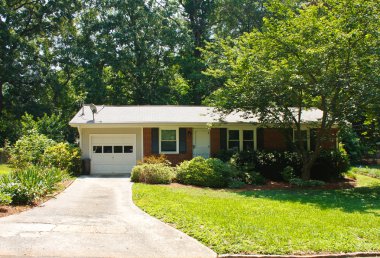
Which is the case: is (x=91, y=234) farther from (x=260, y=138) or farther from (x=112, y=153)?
(x=260, y=138)

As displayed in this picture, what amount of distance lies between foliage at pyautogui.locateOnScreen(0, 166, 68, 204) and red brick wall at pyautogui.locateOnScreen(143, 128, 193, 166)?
6964 millimetres

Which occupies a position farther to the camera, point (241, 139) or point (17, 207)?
point (241, 139)

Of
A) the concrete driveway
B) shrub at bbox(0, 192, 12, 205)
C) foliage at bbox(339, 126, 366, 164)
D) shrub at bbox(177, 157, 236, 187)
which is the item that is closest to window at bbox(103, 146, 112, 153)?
shrub at bbox(177, 157, 236, 187)

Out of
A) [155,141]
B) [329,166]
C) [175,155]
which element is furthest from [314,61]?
[155,141]

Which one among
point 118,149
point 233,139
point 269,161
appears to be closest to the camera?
point 269,161

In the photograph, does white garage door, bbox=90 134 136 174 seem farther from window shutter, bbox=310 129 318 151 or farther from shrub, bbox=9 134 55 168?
window shutter, bbox=310 129 318 151

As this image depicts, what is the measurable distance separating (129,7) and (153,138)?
17960 millimetres

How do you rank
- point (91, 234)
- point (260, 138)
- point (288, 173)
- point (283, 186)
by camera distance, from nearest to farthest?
point (91, 234)
point (283, 186)
point (288, 173)
point (260, 138)

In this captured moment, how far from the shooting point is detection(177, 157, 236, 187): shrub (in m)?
16.3

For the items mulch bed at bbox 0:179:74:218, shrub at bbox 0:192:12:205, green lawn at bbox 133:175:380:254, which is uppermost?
shrub at bbox 0:192:12:205

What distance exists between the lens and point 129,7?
33656mm

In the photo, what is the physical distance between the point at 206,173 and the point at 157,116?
5.90 metres

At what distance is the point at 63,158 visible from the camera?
60.0 feet

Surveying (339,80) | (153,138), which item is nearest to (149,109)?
(153,138)
